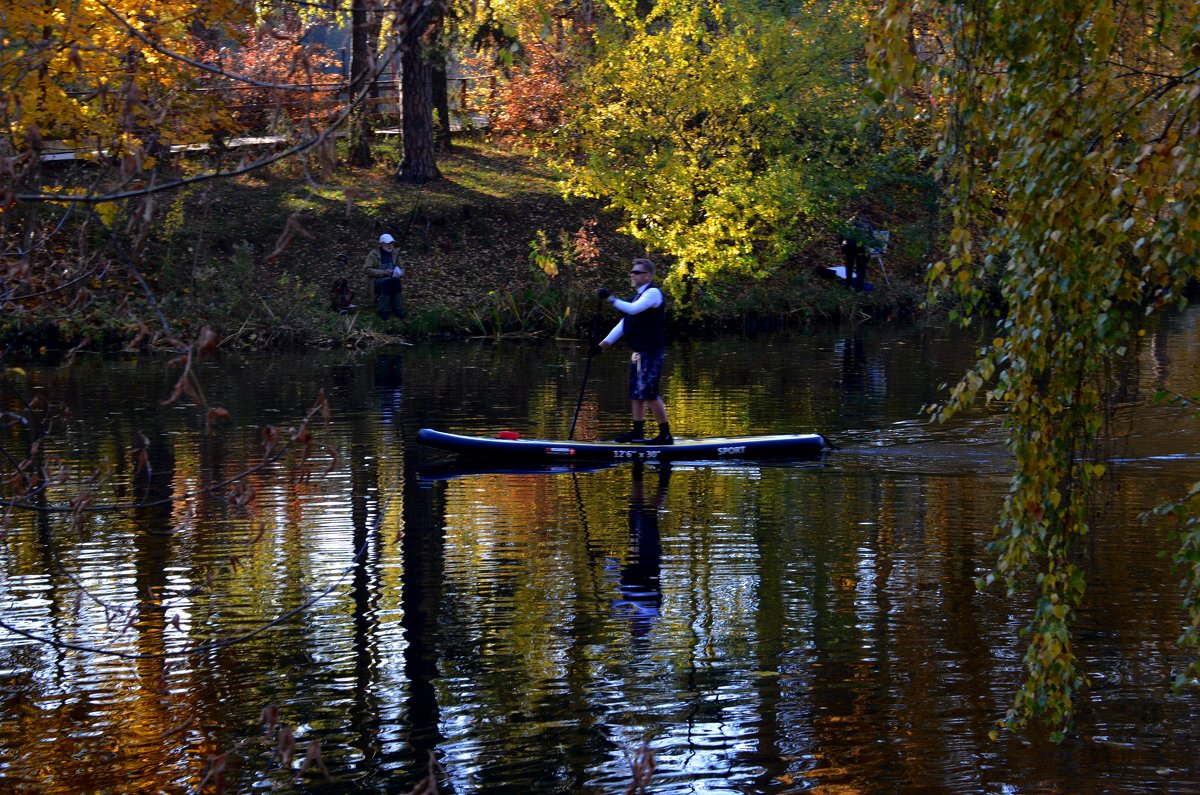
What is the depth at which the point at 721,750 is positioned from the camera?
666 centimetres

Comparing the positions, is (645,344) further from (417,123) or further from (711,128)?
(417,123)

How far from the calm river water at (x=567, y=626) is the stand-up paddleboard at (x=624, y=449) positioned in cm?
25

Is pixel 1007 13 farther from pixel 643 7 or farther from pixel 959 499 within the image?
pixel 643 7

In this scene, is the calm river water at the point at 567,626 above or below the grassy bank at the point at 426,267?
below

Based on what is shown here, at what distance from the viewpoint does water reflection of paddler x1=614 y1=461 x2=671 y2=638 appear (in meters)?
9.03

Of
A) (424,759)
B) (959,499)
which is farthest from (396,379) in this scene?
(424,759)

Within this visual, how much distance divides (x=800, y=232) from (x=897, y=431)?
741 inches

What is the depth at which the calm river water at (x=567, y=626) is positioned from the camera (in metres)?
6.48

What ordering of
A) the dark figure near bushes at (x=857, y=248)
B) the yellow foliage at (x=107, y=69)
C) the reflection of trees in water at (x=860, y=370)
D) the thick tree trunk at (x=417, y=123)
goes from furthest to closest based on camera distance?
the thick tree trunk at (x=417, y=123)
the dark figure near bushes at (x=857, y=248)
the reflection of trees in water at (x=860, y=370)
the yellow foliage at (x=107, y=69)

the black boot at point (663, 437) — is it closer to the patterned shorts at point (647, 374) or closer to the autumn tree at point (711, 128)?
the patterned shorts at point (647, 374)

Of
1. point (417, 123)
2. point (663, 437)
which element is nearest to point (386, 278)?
point (417, 123)

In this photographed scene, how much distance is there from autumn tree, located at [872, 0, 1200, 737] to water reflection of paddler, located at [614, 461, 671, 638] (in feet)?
12.0

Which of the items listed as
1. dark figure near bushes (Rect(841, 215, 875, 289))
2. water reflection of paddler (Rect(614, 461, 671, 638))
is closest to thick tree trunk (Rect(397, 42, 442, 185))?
dark figure near bushes (Rect(841, 215, 875, 289))

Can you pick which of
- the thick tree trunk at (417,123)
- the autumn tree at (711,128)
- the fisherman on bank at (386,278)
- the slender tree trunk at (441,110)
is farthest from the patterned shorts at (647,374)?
the slender tree trunk at (441,110)
